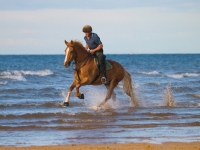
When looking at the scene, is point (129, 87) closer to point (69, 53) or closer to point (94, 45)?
point (94, 45)

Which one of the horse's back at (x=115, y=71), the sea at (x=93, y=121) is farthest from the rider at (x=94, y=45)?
the sea at (x=93, y=121)

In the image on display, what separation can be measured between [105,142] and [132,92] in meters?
7.42

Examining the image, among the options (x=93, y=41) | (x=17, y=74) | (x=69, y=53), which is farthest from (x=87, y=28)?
(x=17, y=74)

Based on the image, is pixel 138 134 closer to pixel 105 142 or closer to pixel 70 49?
pixel 105 142

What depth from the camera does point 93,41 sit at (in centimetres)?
1461

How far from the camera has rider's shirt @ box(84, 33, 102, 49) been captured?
1459cm

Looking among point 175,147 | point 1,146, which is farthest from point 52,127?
point 175,147

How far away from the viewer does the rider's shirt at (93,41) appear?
47.9 ft

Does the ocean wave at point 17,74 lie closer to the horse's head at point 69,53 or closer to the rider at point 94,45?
the rider at point 94,45

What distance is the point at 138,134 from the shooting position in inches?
398

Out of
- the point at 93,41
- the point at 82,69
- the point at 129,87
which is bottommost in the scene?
the point at 129,87

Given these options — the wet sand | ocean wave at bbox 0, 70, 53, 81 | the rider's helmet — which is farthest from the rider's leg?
ocean wave at bbox 0, 70, 53, 81

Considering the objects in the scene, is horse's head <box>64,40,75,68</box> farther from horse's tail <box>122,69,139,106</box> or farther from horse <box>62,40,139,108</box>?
horse's tail <box>122,69,139,106</box>

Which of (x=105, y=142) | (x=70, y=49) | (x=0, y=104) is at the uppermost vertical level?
(x=70, y=49)
